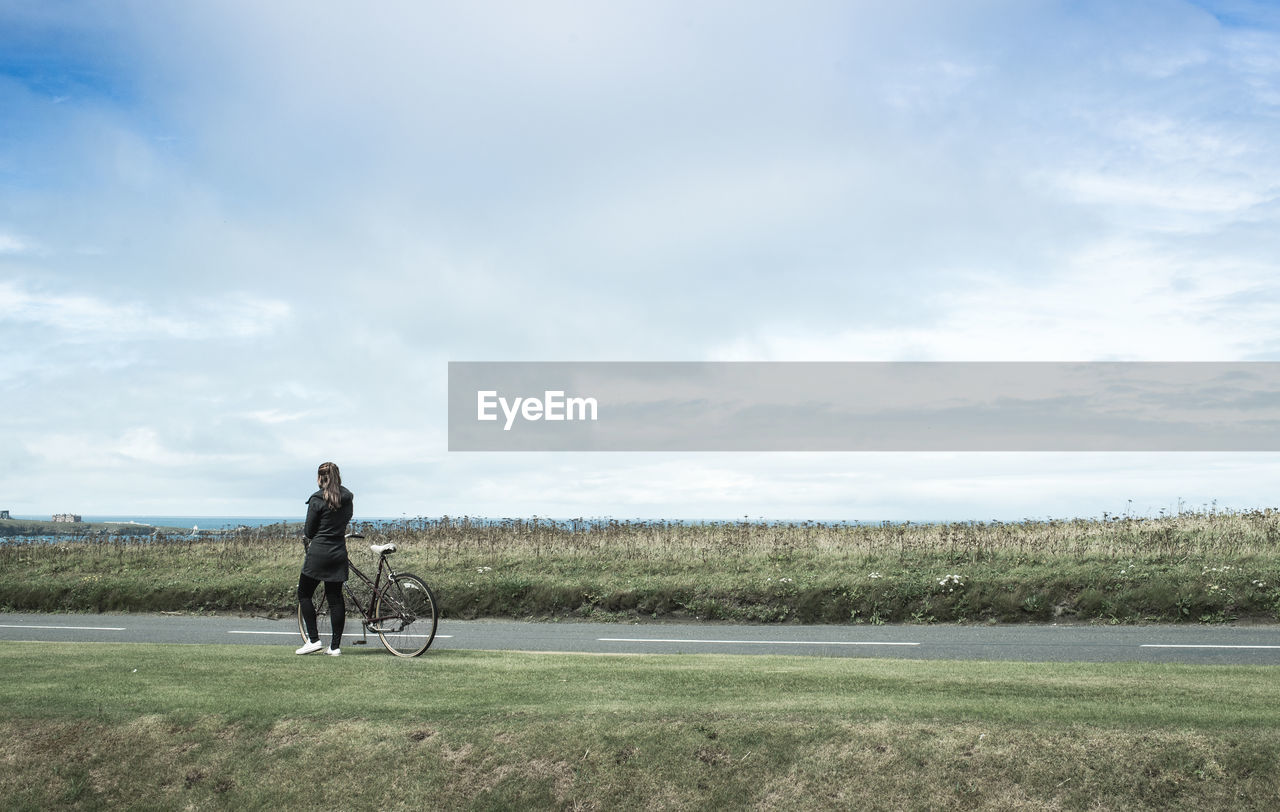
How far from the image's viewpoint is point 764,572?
Answer: 19.5 meters

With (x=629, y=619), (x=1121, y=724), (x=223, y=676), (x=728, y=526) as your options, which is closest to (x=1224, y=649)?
(x=1121, y=724)

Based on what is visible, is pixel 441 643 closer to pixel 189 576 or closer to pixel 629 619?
pixel 629 619

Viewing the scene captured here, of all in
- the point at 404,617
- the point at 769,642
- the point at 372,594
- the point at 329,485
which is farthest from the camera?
the point at 769,642

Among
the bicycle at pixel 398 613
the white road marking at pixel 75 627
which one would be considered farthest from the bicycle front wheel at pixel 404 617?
the white road marking at pixel 75 627

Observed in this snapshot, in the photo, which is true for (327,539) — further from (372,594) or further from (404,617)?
(404,617)

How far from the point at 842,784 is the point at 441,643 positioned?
8348mm

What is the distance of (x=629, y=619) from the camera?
17.7 meters

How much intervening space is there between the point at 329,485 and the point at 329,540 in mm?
670

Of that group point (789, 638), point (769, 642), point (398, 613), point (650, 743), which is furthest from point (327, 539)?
point (789, 638)

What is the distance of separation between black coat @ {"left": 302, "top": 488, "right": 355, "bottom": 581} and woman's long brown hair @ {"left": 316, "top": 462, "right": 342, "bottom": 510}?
11 cm

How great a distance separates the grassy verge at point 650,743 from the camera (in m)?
6.97

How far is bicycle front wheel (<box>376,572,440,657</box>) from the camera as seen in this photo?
11.2m

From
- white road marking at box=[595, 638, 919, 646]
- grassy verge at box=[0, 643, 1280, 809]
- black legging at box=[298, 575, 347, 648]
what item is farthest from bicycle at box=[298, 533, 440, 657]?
white road marking at box=[595, 638, 919, 646]

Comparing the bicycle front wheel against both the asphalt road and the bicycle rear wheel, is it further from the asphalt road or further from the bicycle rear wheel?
the bicycle rear wheel
